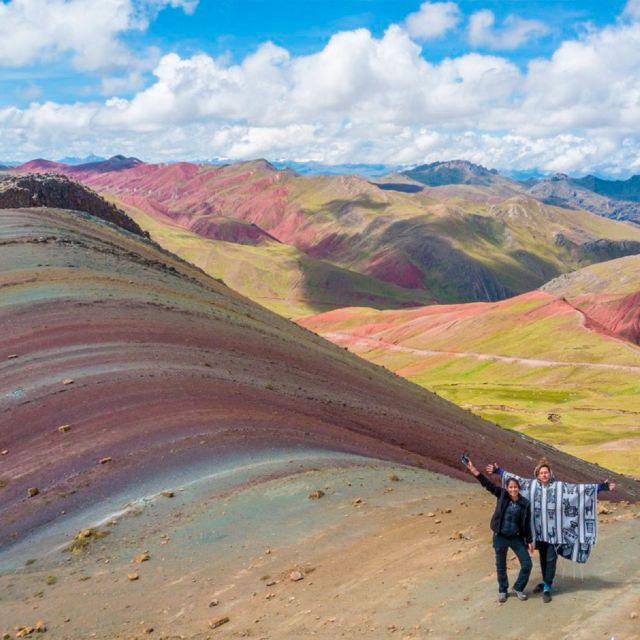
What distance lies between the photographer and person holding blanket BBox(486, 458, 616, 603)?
12336 mm

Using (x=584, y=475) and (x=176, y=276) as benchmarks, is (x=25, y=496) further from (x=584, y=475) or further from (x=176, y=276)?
(x=176, y=276)

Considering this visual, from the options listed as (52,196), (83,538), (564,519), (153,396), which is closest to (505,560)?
(564,519)

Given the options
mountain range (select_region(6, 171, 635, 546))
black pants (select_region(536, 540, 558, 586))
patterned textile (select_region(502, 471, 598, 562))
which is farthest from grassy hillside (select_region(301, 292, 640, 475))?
black pants (select_region(536, 540, 558, 586))

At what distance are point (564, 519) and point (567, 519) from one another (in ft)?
0.17

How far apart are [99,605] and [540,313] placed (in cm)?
15433

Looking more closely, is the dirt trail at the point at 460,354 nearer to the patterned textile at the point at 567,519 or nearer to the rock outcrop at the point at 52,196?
the rock outcrop at the point at 52,196

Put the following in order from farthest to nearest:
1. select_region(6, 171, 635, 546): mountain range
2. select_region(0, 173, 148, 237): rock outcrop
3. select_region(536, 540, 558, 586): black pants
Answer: select_region(0, 173, 148, 237): rock outcrop → select_region(6, 171, 635, 546): mountain range → select_region(536, 540, 558, 586): black pants

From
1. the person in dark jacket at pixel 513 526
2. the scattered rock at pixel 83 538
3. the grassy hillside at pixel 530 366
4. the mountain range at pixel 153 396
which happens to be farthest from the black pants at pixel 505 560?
the grassy hillside at pixel 530 366

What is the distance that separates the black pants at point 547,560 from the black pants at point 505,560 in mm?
241

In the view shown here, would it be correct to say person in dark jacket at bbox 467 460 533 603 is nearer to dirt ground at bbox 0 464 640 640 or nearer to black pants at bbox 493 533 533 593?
black pants at bbox 493 533 533 593

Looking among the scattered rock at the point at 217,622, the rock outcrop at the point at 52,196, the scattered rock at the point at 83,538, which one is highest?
the rock outcrop at the point at 52,196

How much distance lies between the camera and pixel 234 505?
19094 millimetres

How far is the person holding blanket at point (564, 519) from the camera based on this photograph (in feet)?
40.5

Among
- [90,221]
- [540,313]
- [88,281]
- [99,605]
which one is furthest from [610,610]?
[540,313]
